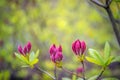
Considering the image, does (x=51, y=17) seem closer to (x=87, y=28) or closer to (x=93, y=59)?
(x=87, y=28)

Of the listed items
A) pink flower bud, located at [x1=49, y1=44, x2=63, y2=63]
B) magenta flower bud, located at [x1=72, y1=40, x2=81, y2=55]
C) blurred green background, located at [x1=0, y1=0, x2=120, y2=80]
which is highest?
magenta flower bud, located at [x1=72, y1=40, x2=81, y2=55]

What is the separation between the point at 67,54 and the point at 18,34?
0.78 m

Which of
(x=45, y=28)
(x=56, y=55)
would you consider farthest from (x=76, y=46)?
(x=45, y=28)

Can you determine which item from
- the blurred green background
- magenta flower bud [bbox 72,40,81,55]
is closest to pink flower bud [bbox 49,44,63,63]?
magenta flower bud [bbox 72,40,81,55]

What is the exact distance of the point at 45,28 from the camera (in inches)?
176

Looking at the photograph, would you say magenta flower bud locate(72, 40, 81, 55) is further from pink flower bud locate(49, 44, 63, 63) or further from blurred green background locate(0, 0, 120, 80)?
blurred green background locate(0, 0, 120, 80)

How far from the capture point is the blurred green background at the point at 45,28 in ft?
12.8

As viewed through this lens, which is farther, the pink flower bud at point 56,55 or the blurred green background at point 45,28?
the blurred green background at point 45,28

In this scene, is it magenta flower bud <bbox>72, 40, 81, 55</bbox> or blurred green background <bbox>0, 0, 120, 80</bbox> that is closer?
magenta flower bud <bbox>72, 40, 81, 55</bbox>

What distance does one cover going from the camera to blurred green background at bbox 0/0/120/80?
3904mm

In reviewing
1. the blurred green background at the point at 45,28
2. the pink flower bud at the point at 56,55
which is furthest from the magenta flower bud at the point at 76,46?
the blurred green background at the point at 45,28

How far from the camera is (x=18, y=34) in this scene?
421 centimetres

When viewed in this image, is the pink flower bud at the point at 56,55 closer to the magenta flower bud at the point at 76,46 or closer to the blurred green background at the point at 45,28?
the magenta flower bud at the point at 76,46

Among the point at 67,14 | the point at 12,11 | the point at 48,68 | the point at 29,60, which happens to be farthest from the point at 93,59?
the point at 67,14
